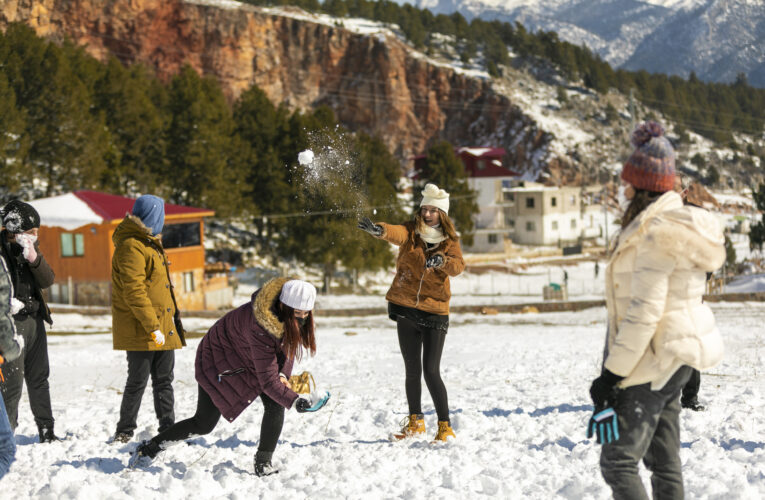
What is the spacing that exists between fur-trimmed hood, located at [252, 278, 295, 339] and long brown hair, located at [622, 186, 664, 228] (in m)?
2.31

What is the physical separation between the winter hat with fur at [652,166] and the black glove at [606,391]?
3.18ft

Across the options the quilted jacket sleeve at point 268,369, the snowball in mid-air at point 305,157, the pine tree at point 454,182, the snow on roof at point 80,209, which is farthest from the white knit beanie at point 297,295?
the pine tree at point 454,182

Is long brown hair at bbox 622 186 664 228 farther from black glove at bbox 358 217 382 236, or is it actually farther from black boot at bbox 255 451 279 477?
black boot at bbox 255 451 279 477

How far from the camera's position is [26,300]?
6133mm

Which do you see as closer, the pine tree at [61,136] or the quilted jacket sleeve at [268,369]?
the quilted jacket sleeve at [268,369]

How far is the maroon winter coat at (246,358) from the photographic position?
Answer: 519cm

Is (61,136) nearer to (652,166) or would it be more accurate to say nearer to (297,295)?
(297,295)

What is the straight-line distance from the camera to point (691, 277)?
12.3 feet

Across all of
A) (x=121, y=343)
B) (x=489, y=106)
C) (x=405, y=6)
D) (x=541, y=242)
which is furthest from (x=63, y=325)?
(x=405, y=6)

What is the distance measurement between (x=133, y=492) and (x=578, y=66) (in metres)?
132

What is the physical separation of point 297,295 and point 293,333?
0.97 ft

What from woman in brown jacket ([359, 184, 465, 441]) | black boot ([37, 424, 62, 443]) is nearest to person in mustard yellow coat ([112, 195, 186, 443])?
black boot ([37, 424, 62, 443])

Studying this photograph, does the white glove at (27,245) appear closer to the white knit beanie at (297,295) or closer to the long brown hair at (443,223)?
the white knit beanie at (297,295)

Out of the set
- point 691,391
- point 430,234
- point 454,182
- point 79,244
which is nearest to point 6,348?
point 430,234
